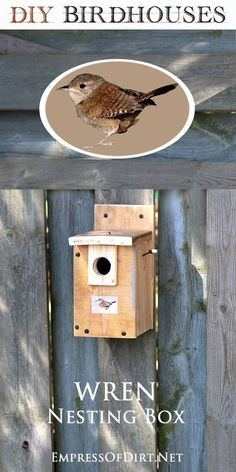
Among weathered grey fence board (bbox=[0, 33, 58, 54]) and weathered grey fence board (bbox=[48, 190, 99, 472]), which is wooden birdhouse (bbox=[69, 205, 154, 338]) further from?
weathered grey fence board (bbox=[0, 33, 58, 54])

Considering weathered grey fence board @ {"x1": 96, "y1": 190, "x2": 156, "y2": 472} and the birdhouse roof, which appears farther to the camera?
weathered grey fence board @ {"x1": 96, "y1": 190, "x2": 156, "y2": 472}

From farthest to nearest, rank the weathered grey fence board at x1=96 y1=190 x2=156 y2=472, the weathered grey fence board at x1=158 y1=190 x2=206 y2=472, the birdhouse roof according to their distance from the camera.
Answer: the weathered grey fence board at x1=96 y1=190 x2=156 y2=472 → the weathered grey fence board at x1=158 y1=190 x2=206 y2=472 → the birdhouse roof

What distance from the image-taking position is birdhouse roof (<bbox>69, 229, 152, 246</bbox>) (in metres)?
4.43

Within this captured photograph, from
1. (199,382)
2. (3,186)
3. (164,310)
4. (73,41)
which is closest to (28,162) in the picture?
(3,186)

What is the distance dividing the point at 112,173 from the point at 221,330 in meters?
0.74

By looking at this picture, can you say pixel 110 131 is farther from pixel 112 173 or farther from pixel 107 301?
pixel 107 301

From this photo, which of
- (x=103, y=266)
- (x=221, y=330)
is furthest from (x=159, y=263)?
(x=221, y=330)

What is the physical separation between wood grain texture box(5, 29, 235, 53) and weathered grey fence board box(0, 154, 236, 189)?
0.43m

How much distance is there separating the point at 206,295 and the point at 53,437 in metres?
0.88

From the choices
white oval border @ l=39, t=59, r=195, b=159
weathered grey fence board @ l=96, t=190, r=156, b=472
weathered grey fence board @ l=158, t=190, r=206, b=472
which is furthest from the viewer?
weathered grey fence board @ l=96, t=190, r=156, b=472

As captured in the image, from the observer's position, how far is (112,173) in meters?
4.63

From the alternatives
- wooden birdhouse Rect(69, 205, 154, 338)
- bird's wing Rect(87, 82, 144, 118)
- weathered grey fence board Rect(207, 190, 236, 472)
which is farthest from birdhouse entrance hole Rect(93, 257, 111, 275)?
bird's wing Rect(87, 82, 144, 118)

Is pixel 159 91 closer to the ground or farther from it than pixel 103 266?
farther from it

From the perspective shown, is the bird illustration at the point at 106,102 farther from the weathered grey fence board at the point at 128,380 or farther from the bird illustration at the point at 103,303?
the weathered grey fence board at the point at 128,380
